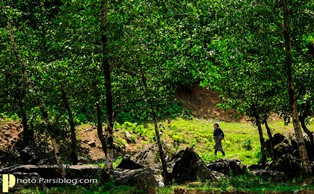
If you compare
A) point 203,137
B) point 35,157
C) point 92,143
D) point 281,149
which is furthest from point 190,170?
point 203,137

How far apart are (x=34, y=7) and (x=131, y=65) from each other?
518cm

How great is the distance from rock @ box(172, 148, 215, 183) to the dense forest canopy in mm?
2928

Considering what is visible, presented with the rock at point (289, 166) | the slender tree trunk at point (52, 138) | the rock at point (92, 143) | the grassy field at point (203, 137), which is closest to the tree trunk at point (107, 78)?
the slender tree trunk at point (52, 138)

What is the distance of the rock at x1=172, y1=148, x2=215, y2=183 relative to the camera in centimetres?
1806

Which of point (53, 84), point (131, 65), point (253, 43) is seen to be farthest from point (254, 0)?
point (53, 84)

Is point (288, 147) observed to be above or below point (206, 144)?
above

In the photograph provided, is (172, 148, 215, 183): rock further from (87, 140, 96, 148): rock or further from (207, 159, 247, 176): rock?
(87, 140, 96, 148): rock

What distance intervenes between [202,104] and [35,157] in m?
25.9

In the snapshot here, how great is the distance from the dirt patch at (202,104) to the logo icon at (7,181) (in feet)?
92.2

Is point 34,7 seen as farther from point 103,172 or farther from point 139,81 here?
point 103,172

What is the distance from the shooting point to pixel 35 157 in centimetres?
2222

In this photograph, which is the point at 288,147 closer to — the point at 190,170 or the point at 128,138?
the point at 190,170

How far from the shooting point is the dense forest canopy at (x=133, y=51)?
15.9 meters

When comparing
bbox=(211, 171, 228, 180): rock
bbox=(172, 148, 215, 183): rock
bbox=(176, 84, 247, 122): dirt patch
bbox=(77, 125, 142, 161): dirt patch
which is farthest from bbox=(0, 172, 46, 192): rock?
bbox=(176, 84, 247, 122): dirt patch
